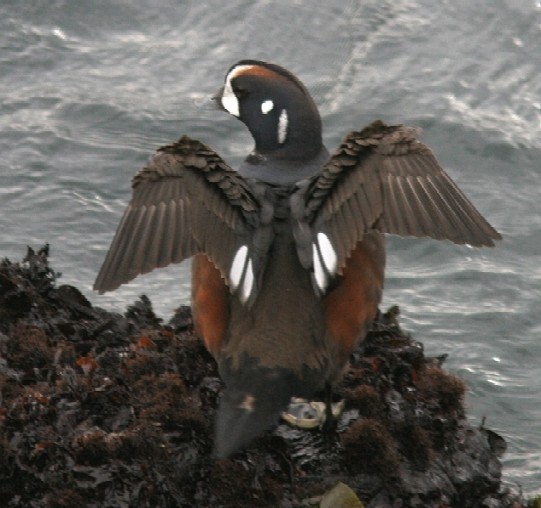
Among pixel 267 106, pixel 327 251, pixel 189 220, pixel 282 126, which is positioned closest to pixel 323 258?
pixel 327 251

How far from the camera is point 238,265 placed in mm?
5379

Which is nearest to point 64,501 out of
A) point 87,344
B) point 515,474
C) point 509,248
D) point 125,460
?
point 125,460

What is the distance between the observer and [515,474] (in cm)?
703

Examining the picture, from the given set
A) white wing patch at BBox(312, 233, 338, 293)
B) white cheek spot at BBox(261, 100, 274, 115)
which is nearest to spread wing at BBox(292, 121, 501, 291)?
white wing patch at BBox(312, 233, 338, 293)

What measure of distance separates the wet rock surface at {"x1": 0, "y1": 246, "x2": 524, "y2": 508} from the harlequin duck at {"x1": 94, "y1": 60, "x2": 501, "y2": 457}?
0.25 metres

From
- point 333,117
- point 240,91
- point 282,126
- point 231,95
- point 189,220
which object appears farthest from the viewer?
point 333,117

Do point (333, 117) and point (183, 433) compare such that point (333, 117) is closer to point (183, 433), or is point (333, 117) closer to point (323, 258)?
point (323, 258)

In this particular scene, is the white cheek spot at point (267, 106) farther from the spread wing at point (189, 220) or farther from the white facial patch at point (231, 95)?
the spread wing at point (189, 220)

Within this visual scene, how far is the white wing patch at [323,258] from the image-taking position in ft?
17.5

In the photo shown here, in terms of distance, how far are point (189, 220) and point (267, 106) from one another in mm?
1250

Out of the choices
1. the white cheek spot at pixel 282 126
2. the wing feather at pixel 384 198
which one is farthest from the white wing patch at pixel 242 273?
the white cheek spot at pixel 282 126

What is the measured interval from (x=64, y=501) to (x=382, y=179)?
5.92 feet

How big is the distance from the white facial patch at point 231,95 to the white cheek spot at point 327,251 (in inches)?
60.8

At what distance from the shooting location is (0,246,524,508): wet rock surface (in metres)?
5.12
